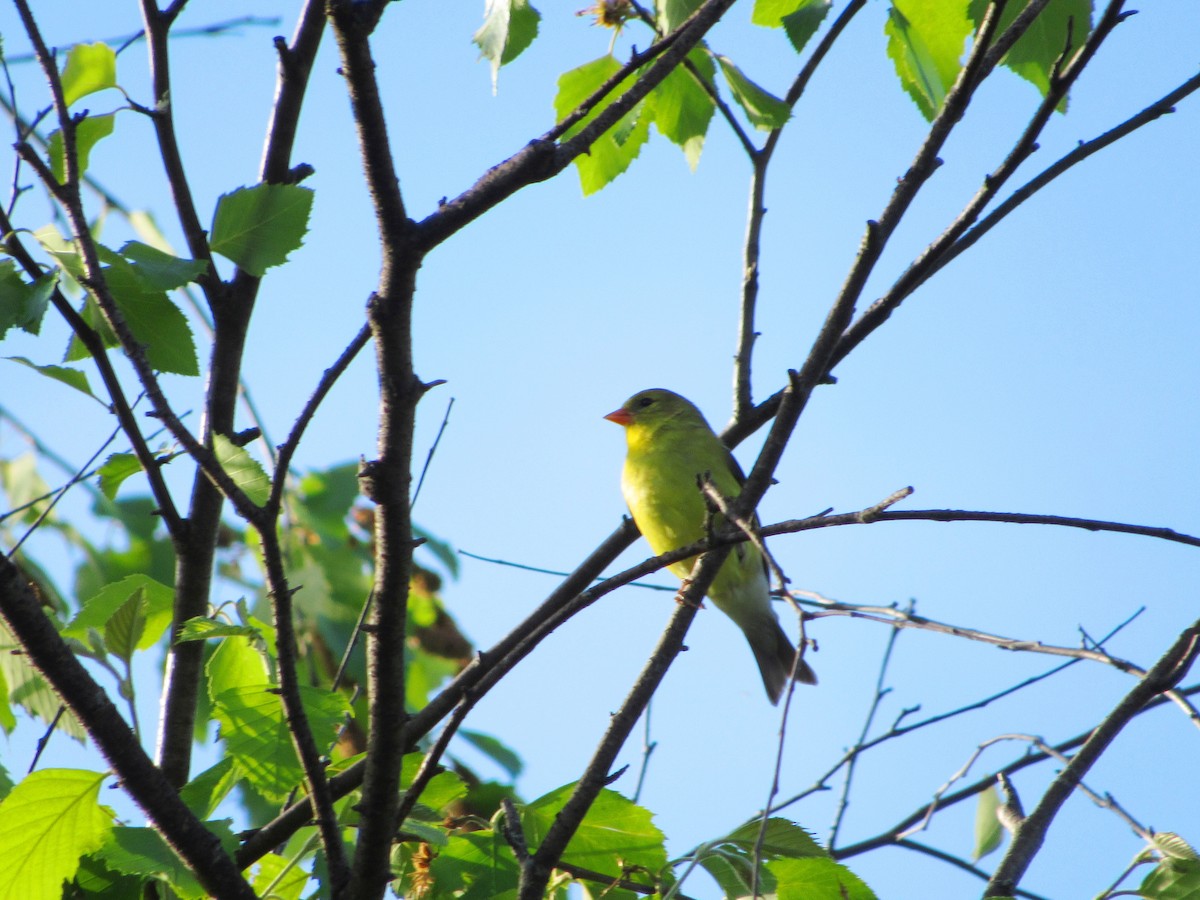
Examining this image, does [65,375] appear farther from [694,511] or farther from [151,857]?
[694,511]

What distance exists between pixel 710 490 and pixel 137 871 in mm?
1175

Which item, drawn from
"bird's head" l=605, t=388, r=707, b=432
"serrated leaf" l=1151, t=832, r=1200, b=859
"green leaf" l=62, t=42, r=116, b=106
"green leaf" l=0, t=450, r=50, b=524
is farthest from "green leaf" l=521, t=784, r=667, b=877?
"bird's head" l=605, t=388, r=707, b=432

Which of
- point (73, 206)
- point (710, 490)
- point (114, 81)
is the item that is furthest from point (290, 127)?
point (710, 490)

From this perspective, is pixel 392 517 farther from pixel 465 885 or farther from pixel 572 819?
pixel 465 885

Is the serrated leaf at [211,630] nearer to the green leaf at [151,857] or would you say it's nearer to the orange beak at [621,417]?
the green leaf at [151,857]

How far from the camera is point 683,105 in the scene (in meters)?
2.97

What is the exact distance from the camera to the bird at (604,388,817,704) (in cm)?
530

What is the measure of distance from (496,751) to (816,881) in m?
2.60

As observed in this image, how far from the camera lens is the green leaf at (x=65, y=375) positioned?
2432 mm

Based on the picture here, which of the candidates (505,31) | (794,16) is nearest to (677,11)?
(794,16)

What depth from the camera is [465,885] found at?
2.35m

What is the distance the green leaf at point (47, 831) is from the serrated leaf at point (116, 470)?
1.98ft

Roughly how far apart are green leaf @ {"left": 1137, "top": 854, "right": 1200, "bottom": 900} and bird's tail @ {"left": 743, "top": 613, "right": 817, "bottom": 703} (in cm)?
361

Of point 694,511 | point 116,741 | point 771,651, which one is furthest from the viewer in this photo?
point 771,651
